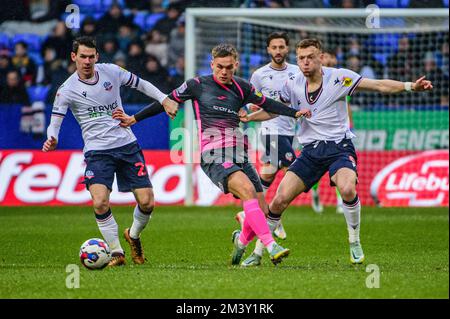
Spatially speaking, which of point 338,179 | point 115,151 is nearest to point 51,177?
point 115,151

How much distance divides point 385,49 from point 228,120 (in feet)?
36.8

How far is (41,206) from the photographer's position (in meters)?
18.3

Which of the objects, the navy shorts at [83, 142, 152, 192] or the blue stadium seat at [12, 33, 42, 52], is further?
the blue stadium seat at [12, 33, 42, 52]

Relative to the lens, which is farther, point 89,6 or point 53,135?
point 89,6

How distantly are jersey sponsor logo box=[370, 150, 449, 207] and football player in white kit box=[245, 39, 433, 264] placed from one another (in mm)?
8040

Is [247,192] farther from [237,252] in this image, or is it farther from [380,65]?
[380,65]

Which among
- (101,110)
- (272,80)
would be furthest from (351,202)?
(272,80)

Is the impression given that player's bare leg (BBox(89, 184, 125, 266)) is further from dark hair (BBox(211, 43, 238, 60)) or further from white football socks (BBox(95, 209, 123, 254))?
dark hair (BBox(211, 43, 238, 60))

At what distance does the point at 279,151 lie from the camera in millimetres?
13781

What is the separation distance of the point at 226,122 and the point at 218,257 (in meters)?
1.77

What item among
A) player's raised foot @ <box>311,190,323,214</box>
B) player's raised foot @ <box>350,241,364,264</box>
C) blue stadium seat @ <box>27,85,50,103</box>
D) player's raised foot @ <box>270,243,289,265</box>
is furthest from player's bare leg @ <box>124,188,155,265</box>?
blue stadium seat @ <box>27,85,50,103</box>

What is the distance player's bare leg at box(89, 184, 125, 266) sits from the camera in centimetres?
997

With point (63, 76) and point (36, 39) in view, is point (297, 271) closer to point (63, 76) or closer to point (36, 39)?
point (63, 76)

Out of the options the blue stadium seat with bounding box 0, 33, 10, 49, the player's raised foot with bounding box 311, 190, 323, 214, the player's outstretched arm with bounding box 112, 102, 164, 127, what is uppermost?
the blue stadium seat with bounding box 0, 33, 10, 49
